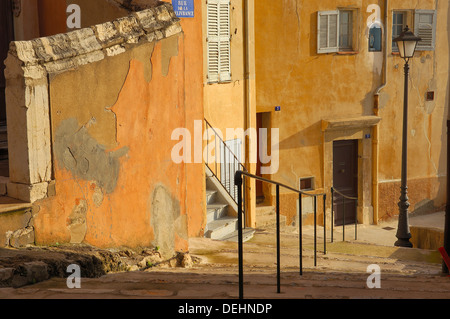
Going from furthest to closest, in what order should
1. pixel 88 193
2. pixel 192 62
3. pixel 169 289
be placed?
pixel 192 62
pixel 88 193
pixel 169 289

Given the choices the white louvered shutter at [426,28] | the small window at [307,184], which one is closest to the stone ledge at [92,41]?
the small window at [307,184]

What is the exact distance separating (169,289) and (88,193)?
1605 mm

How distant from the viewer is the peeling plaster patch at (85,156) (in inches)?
241

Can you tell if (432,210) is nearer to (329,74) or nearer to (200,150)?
(329,74)

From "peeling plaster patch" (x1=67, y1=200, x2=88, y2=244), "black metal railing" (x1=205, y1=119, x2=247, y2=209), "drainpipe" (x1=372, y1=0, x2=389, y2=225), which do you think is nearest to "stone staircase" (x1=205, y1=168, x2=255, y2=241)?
"black metal railing" (x1=205, y1=119, x2=247, y2=209)

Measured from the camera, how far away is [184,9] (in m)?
10.5

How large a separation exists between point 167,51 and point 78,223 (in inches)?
89.3

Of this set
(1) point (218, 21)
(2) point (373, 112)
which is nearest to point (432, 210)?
(2) point (373, 112)

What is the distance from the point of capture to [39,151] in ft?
19.4

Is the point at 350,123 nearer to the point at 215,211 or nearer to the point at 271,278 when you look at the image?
the point at 215,211

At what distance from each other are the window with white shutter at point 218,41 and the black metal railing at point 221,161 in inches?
46.1

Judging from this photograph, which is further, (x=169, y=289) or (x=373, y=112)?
(x=373, y=112)

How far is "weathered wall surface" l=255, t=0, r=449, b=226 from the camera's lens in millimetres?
15484

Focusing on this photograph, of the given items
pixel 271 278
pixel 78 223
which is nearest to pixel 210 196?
pixel 271 278
